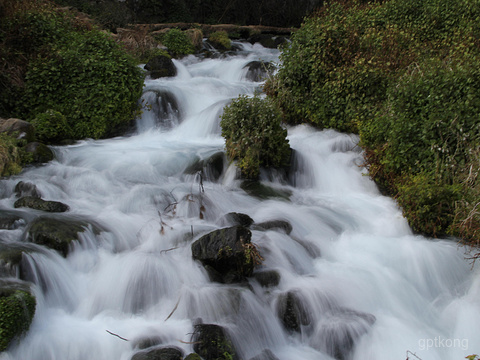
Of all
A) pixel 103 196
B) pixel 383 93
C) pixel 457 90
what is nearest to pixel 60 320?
pixel 103 196

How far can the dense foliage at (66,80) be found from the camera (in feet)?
32.6

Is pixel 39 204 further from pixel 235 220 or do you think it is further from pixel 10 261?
pixel 235 220

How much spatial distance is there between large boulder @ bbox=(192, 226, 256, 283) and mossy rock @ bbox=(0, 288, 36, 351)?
2.10 m

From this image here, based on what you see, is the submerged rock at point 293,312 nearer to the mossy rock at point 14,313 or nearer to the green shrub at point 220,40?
the mossy rock at point 14,313

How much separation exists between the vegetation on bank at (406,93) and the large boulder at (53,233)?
17.3ft

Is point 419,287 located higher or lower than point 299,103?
lower

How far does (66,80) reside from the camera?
10.1 meters

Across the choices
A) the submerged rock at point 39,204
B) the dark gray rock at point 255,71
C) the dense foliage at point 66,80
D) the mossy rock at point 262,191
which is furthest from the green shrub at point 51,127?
the dark gray rock at point 255,71

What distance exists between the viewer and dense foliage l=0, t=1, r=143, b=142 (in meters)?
9.93

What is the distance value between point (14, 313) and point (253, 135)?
17.2 feet

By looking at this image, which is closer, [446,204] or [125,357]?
[125,357]

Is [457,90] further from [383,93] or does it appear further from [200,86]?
[200,86]

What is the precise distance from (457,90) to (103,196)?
6525 millimetres

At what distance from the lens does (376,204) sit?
795cm
